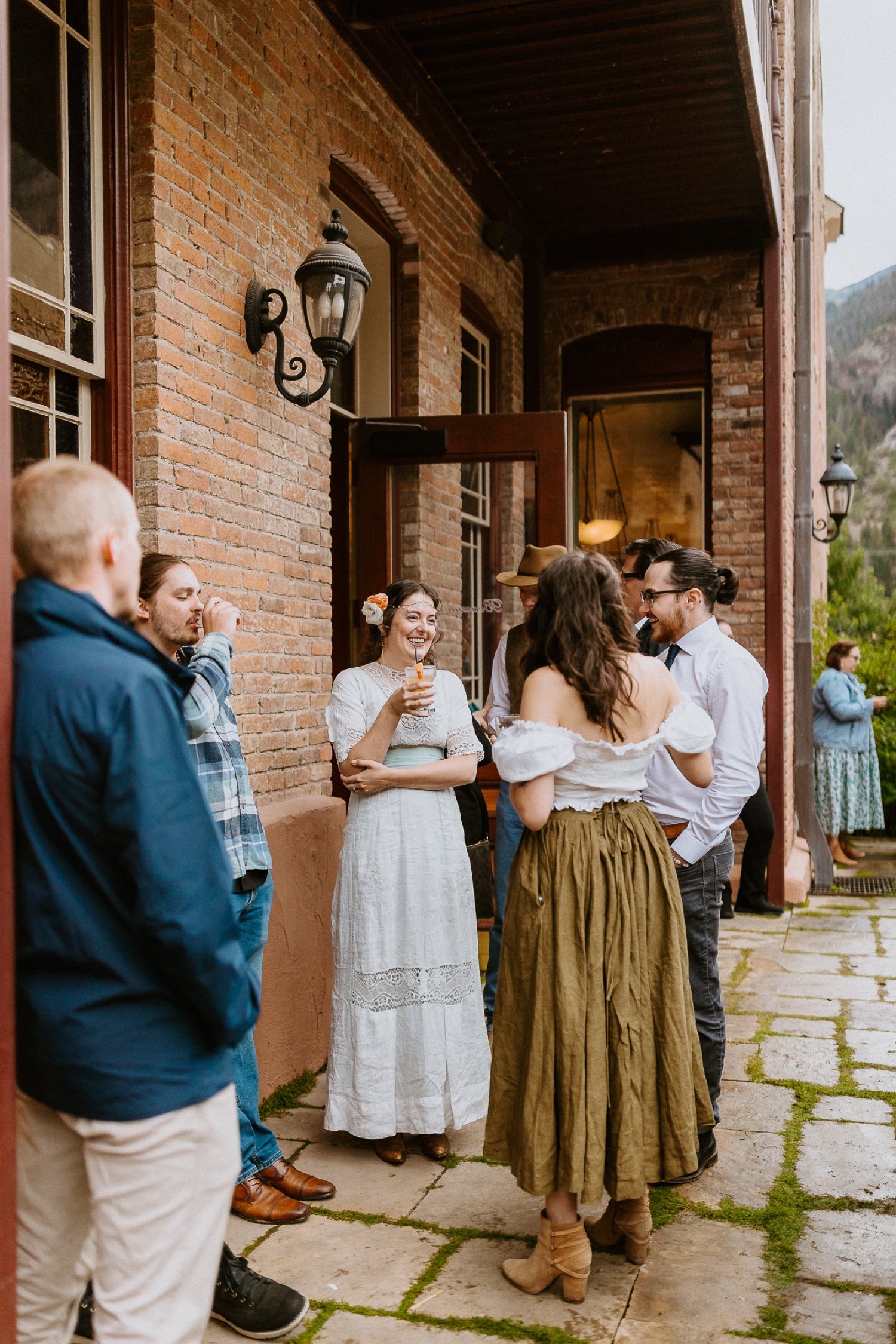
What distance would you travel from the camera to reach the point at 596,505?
10055mm

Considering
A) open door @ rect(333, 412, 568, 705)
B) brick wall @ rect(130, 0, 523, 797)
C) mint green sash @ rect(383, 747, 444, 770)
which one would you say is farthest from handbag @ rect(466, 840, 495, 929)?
open door @ rect(333, 412, 568, 705)

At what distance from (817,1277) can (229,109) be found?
165 inches

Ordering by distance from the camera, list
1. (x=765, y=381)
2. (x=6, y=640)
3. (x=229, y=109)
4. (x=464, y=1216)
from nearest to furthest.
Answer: (x=6, y=640) → (x=464, y=1216) → (x=229, y=109) → (x=765, y=381)

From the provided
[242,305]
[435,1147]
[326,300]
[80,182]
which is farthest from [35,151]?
[435,1147]

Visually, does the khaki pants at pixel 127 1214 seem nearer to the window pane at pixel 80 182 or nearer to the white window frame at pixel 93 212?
the white window frame at pixel 93 212

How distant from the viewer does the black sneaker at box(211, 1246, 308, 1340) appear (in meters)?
2.74

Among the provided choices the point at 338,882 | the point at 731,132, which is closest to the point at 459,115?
the point at 731,132

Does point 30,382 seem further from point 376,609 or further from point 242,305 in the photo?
→ point 376,609

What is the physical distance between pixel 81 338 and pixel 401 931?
2.17 meters

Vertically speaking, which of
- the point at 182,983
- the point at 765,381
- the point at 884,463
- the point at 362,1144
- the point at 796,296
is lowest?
the point at 362,1144

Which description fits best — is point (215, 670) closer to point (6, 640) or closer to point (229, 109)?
point (6, 640)

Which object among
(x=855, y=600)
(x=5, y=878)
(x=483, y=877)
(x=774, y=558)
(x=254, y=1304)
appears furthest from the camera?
(x=855, y=600)

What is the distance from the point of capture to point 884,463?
52.5 m

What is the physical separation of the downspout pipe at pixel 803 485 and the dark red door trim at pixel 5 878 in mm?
7904
